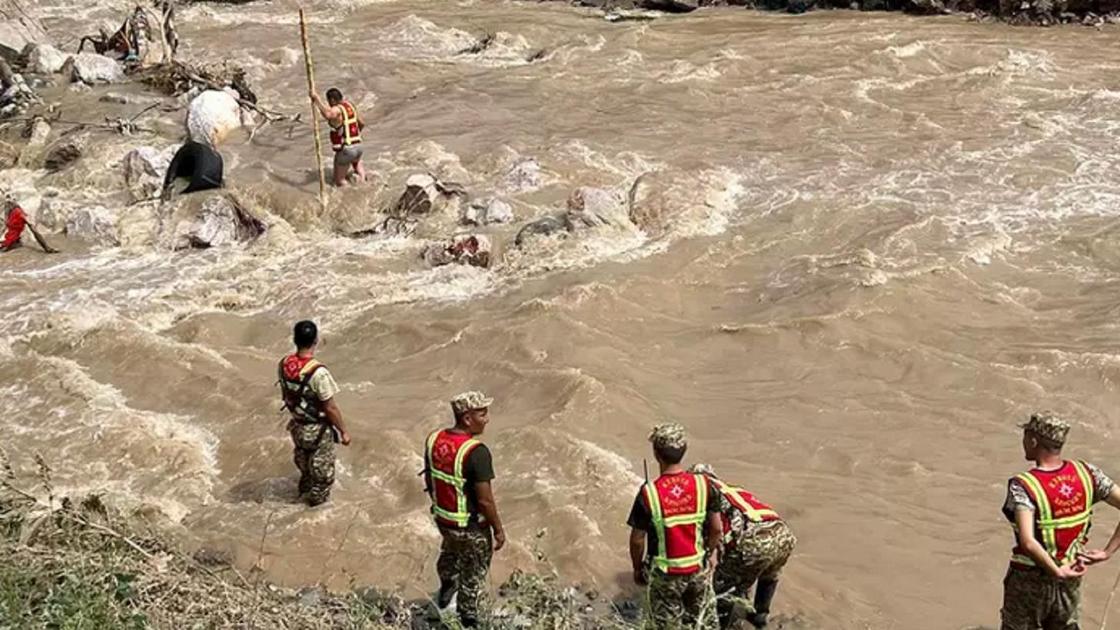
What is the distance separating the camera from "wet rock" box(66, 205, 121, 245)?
43.4 feet

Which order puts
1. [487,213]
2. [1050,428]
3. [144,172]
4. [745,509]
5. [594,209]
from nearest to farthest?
1. [1050,428]
2. [745,509]
3. [594,209]
4. [487,213]
5. [144,172]

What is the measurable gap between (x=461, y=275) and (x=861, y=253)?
4.30 m

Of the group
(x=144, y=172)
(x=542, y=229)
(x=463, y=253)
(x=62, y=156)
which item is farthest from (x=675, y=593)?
(x=62, y=156)

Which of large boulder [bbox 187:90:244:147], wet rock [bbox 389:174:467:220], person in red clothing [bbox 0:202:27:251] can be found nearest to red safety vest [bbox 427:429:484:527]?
wet rock [bbox 389:174:467:220]

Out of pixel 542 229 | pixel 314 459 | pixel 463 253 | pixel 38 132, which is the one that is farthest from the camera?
pixel 38 132

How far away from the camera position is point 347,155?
13.6 metres

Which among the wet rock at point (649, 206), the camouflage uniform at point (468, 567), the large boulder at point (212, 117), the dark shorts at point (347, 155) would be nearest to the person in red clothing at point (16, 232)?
→ the large boulder at point (212, 117)

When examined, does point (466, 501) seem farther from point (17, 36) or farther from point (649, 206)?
point (17, 36)

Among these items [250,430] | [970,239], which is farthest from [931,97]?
[250,430]

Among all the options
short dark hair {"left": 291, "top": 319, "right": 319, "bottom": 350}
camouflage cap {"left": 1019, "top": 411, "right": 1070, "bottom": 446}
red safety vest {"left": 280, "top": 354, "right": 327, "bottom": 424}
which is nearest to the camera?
camouflage cap {"left": 1019, "top": 411, "right": 1070, "bottom": 446}

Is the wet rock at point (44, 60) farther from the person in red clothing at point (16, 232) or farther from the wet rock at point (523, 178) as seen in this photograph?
the wet rock at point (523, 178)

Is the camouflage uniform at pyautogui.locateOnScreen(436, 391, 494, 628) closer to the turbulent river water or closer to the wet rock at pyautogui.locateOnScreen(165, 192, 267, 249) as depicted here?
the turbulent river water

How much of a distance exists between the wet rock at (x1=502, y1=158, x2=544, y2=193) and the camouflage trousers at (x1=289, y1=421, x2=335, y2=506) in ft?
23.0

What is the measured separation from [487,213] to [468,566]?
7645mm
